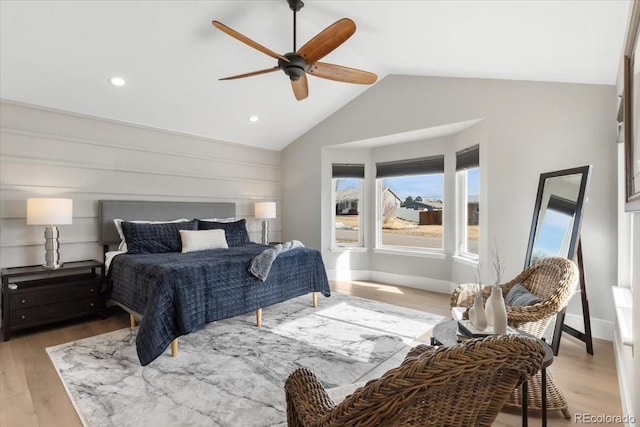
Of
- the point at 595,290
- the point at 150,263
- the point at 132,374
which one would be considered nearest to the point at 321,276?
the point at 150,263

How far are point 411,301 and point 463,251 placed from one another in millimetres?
1103

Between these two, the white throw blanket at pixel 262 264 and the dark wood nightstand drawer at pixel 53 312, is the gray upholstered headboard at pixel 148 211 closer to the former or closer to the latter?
the dark wood nightstand drawer at pixel 53 312

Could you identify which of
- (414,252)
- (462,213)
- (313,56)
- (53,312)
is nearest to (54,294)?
(53,312)

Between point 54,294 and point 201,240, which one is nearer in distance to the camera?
point 54,294

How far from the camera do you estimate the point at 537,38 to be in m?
2.52

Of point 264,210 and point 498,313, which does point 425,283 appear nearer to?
point 264,210

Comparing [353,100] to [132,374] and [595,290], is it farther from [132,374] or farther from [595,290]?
[132,374]

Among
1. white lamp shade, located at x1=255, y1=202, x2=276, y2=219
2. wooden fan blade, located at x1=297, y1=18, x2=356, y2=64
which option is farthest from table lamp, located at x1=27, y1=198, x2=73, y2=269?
wooden fan blade, located at x1=297, y1=18, x2=356, y2=64

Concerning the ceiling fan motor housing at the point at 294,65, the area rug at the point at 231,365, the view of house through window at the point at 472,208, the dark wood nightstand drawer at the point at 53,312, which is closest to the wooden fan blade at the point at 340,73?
the ceiling fan motor housing at the point at 294,65

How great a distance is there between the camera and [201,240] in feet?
12.8

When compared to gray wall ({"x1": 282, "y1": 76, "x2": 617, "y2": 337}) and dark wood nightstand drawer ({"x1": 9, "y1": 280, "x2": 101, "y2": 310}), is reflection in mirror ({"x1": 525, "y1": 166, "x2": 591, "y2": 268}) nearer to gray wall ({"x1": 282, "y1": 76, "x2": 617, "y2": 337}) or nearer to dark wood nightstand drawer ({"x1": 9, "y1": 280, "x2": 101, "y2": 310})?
gray wall ({"x1": 282, "y1": 76, "x2": 617, "y2": 337})

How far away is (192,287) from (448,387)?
2.39 metres

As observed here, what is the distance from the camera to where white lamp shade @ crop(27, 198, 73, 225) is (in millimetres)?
3061

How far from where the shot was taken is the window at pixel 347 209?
18.2 ft
